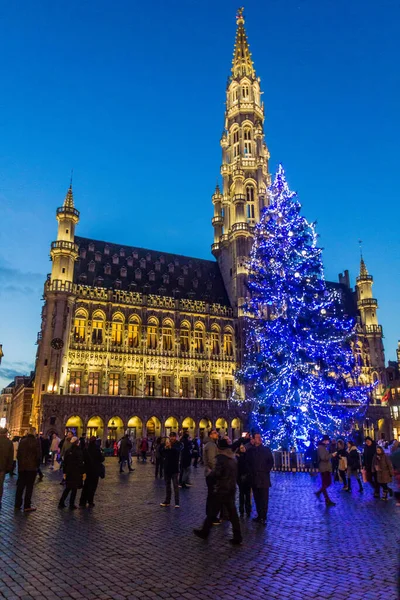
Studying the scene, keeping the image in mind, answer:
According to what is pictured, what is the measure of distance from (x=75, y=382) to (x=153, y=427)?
8620mm

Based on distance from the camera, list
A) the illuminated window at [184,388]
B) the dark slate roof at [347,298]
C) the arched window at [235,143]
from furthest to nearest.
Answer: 1. the dark slate roof at [347,298]
2. the arched window at [235,143]
3. the illuminated window at [184,388]

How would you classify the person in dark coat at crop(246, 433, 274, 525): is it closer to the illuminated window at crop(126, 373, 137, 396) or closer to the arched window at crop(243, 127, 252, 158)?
the illuminated window at crop(126, 373, 137, 396)

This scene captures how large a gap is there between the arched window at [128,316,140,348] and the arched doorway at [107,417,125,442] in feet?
23.6

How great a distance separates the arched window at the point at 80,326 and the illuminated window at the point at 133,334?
456 cm

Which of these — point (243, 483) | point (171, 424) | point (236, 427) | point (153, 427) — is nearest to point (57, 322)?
point (153, 427)

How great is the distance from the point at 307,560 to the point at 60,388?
3570 centimetres

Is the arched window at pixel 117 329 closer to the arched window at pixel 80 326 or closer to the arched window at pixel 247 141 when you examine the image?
the arched window at pixel 80 326

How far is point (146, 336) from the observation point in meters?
45.2

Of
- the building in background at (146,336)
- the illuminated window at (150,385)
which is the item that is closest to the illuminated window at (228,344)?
the building in background at (146,336)

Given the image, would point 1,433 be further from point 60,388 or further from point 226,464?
point 60,388

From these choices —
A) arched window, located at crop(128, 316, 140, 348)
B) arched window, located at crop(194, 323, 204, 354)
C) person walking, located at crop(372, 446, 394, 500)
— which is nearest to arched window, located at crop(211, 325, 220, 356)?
arched window, located at crop(194, 323, 204, 354)

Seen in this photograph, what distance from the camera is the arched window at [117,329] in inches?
1727

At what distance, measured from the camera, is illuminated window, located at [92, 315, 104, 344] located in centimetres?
4312

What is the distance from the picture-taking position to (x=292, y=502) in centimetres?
1271
